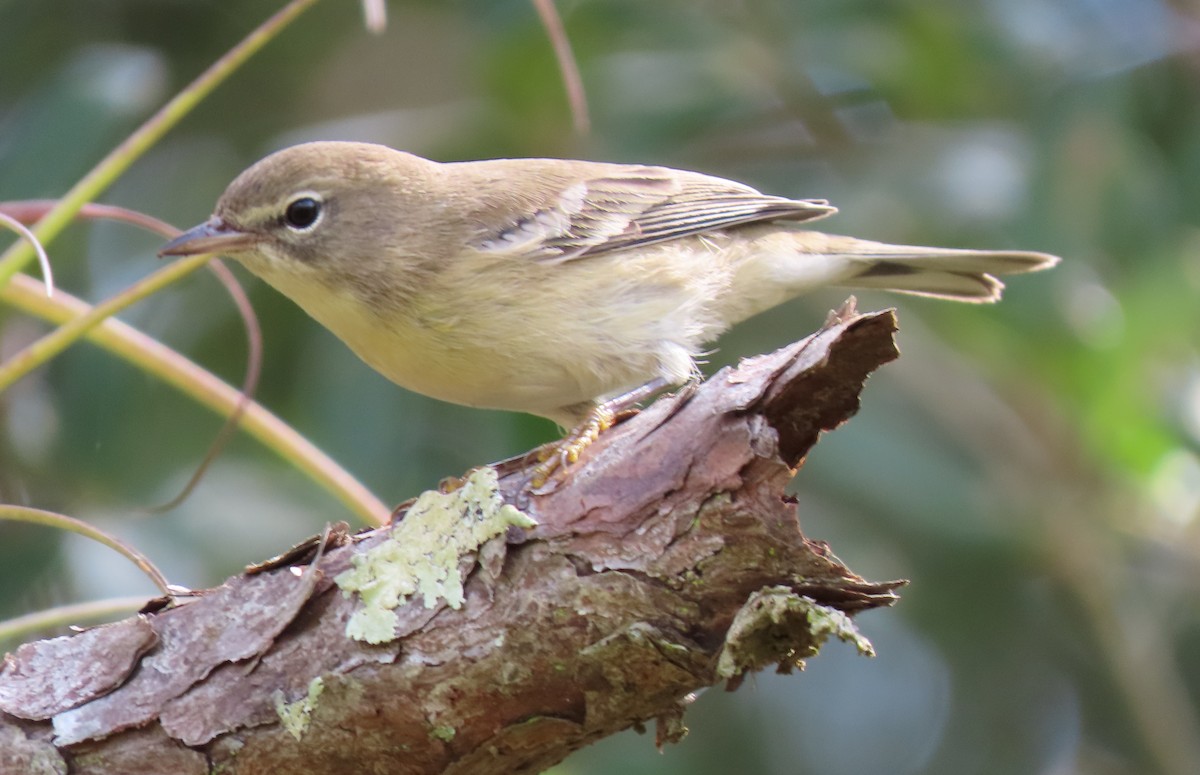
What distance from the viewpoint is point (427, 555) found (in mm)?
2361

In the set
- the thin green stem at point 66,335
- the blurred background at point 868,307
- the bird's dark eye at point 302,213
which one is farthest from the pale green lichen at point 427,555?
the blurred background at point 868,307

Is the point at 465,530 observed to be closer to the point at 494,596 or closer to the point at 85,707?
the point at 494,596

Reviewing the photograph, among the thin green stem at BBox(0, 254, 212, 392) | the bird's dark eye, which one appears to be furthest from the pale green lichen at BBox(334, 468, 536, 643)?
the bird's dark eye

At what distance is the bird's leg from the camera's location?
2.49m

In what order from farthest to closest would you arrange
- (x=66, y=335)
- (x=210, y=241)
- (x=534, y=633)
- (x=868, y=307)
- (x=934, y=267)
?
(x=868, y=307)
(x=934, y=267)
(x=210, y=241)
(x=66, y=335)
(x=534, y=633)

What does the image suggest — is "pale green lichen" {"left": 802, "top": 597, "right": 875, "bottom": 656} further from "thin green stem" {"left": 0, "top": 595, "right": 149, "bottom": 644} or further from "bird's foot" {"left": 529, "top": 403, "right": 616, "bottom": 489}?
"thin green stem" {"left": 0, "top": 595, "right": 149, "bottom": 644}

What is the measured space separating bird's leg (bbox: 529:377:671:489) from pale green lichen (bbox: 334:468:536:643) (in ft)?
0.34

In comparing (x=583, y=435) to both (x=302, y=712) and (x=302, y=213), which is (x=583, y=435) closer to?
(x=302, y=712)

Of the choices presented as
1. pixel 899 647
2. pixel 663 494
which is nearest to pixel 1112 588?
pixel 899 647

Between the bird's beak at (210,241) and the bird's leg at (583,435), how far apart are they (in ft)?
3.18

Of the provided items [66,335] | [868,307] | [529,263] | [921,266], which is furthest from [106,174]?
[868,307]

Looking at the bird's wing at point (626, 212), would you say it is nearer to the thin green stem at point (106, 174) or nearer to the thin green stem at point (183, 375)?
the thin green stem at point (183, 375)

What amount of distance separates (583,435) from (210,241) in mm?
1066

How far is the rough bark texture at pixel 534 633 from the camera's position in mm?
2082
